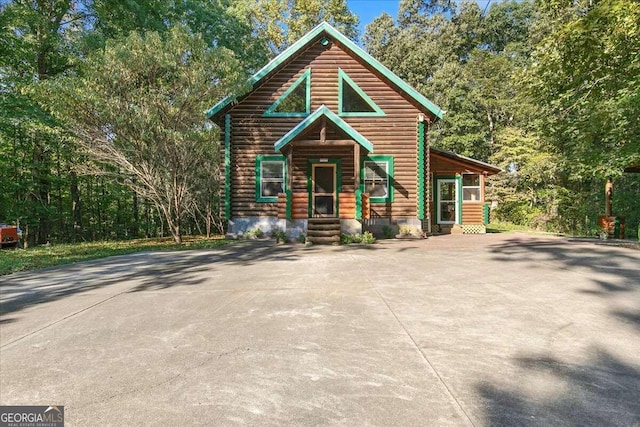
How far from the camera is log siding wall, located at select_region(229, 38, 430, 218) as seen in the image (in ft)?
43.1

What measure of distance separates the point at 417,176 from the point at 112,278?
10.8 m

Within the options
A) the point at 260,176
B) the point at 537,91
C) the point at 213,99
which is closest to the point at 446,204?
the point at 537,91

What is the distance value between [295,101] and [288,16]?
19.9 meters

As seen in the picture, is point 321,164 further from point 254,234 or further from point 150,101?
point 150,101

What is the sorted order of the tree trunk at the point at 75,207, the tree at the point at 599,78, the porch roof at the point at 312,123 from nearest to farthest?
the tree at the point at 599,78, the porch roof at the point at 312,123, the tree trunk at the point at 75,207

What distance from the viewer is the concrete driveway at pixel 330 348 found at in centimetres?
214

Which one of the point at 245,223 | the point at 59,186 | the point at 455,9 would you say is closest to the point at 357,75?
the point at 245,223

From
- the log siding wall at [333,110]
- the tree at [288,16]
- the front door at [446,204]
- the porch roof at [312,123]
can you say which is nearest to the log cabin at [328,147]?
the log siding wall at [333,110]

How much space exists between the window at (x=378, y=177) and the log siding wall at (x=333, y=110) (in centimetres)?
24

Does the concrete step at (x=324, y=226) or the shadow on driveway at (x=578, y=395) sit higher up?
the concrete step at (x=324, y=226)

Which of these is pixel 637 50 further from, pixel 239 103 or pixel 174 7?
pixel 174 7

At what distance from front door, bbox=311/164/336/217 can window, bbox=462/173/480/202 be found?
673 centimetres

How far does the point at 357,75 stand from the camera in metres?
13.3

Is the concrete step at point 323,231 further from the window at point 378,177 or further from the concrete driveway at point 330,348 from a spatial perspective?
the concrete driveway at point 330,348
